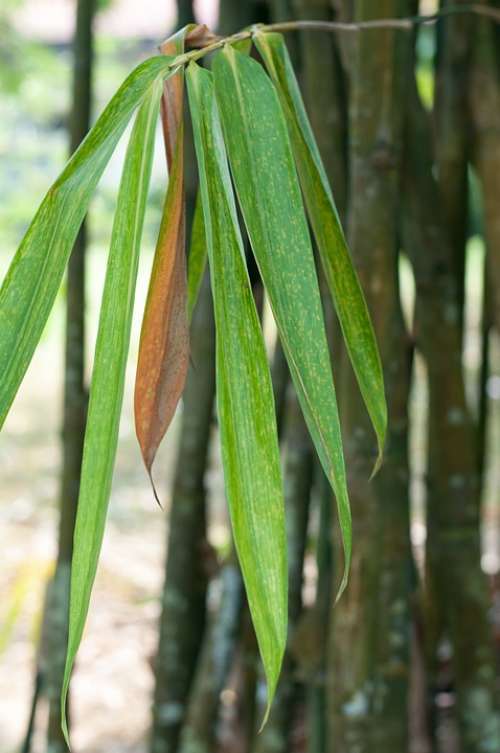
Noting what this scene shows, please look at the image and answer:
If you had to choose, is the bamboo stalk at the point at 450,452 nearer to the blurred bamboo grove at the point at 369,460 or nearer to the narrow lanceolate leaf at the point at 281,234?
the blurred bamboo grove at the point at 369,460

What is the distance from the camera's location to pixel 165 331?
506mm

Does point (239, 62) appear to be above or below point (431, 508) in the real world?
above

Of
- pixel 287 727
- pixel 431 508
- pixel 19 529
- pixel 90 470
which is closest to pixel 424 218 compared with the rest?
pixel 431 508

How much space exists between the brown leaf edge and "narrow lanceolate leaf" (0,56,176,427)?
1.3 inches

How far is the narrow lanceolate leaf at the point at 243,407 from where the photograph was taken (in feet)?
1.51

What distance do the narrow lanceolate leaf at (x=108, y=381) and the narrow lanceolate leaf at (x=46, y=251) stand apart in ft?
0.05

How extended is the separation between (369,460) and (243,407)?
1.34 feet

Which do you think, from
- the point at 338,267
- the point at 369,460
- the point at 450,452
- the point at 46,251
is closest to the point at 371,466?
the point at 369,460

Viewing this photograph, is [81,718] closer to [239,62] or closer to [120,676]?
[120,676]

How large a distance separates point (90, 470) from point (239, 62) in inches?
7.7

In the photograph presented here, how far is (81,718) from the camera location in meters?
1.72

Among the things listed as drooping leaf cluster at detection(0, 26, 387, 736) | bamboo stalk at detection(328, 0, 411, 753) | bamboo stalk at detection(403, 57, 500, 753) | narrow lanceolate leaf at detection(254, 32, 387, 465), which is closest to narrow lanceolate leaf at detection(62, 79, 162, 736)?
drooping leaf cluster at detection(0, 26, 387, 736)

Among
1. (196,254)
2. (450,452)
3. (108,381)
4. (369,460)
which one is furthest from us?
(450,452)

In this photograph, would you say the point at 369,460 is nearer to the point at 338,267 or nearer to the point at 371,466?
the point at 371,466
